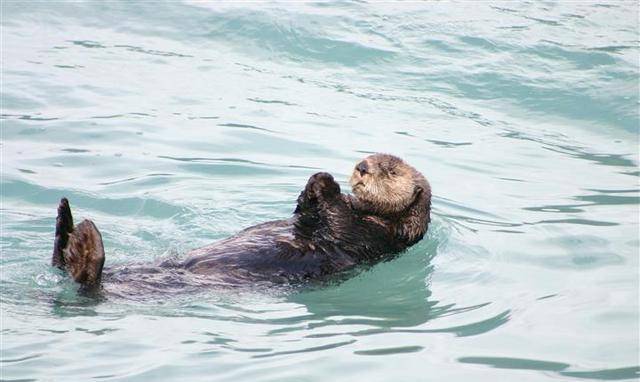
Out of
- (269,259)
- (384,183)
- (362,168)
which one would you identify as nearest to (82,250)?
(269,259)


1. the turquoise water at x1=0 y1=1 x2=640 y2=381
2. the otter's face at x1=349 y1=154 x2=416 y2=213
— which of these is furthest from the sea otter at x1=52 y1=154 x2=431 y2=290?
the turquoise water at x1=0 y1=1 x2=640 y2=381

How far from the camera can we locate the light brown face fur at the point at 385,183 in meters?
6.12

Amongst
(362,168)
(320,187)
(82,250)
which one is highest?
(362,168)

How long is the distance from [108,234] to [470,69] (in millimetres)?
5196

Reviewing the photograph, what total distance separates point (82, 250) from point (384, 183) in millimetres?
1899

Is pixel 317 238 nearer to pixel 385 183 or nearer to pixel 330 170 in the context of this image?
pixel 385 183

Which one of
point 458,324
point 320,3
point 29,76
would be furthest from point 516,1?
point 458,324

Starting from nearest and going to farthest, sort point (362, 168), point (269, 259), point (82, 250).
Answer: point (82, 250), point (269, 259), point (362, 168)

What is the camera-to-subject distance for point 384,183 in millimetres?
6176

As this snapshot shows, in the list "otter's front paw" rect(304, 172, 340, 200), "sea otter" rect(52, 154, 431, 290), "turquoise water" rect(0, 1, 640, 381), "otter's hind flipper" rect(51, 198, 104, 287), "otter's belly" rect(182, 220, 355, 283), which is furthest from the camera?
"otter's front paw" rect(304, 172, 340, 200)

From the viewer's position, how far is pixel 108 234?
22.4 feet

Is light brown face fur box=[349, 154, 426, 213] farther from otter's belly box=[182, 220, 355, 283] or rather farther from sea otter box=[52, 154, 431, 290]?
otter's belly box=[182, 220, 355, 283]

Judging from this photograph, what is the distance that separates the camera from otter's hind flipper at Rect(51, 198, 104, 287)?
5.19 m

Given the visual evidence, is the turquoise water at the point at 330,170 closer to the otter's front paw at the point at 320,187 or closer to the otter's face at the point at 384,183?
the otter's face at the point at 384,183
